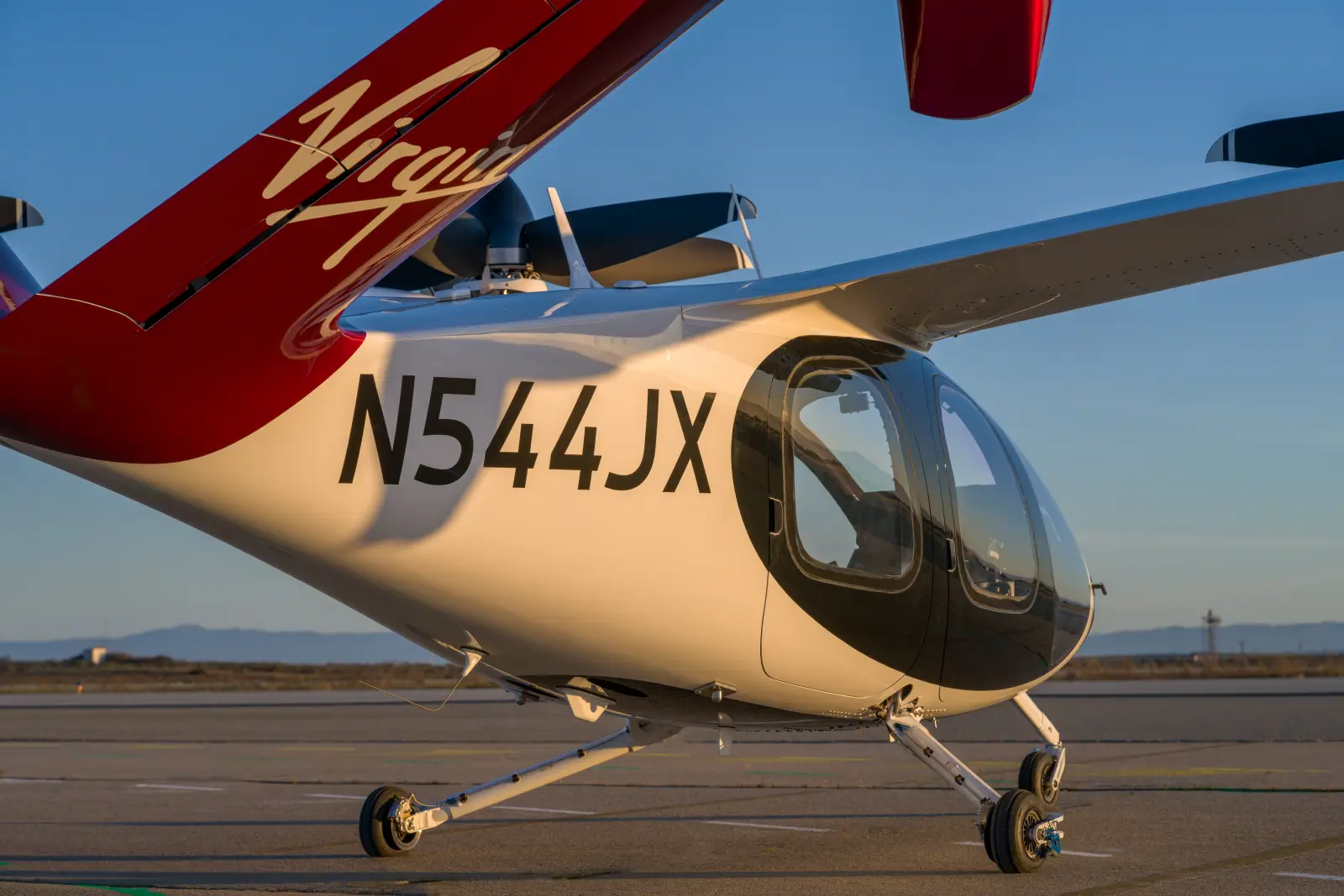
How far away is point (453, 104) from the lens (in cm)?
408

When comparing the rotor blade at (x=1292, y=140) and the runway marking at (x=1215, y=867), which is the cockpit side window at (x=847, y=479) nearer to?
the runway marking at (x=1215, y=867)

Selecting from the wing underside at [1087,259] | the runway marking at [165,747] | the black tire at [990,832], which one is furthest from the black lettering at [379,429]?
the runway marking at [165,747]

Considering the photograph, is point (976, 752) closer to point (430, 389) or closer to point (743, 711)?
point (743, 711)

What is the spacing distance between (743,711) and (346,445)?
112 inches

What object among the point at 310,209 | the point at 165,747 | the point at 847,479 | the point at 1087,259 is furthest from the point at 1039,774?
the point at 165,747

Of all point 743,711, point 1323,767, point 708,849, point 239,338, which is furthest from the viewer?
point 1323,767

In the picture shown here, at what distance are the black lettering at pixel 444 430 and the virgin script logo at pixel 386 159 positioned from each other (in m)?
1.63

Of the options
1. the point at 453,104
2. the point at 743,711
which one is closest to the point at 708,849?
the point at 743,711

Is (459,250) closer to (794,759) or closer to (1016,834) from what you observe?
(1016,834)

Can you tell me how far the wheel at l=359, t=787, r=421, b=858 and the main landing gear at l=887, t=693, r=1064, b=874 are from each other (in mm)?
3084

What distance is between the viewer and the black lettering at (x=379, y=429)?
5855mm

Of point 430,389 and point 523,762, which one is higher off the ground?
point 430,389

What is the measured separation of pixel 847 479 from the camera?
7.38 meters

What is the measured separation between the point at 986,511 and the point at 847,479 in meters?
1.38
